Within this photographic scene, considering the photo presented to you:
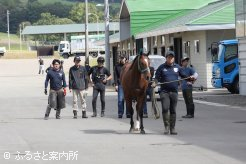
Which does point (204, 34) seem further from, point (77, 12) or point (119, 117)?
point (77, 12)

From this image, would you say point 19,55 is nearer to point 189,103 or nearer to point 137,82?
point 189,103

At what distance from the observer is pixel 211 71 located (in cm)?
3647

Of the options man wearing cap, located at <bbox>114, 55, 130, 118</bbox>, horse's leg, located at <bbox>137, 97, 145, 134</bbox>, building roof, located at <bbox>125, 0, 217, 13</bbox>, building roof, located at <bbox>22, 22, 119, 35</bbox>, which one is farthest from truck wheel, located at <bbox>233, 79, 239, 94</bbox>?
building roof, located at <bbox>22, 22, 119, 35</bbox>

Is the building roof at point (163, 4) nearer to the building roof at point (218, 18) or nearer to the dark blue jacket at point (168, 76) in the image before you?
the building roof at point (218, 18)

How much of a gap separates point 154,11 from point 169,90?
30111 millimetres

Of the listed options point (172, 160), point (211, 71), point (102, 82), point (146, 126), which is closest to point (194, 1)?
point (211, 71)

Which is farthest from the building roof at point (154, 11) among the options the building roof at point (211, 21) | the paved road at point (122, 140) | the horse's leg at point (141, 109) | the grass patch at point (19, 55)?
the grass patch at point (19, 55)

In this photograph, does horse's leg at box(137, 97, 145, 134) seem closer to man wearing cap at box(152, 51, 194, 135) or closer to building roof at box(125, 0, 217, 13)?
man wearing cap at box(152, 51, 194, 135)

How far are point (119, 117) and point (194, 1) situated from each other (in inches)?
1071

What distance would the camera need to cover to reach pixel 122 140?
588 inches

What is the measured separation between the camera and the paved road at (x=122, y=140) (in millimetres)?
12234

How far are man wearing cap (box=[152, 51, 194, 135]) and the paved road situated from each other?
0.41m

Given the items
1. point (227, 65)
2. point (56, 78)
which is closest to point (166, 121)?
point (56, 78)

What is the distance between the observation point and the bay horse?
16.3 m
